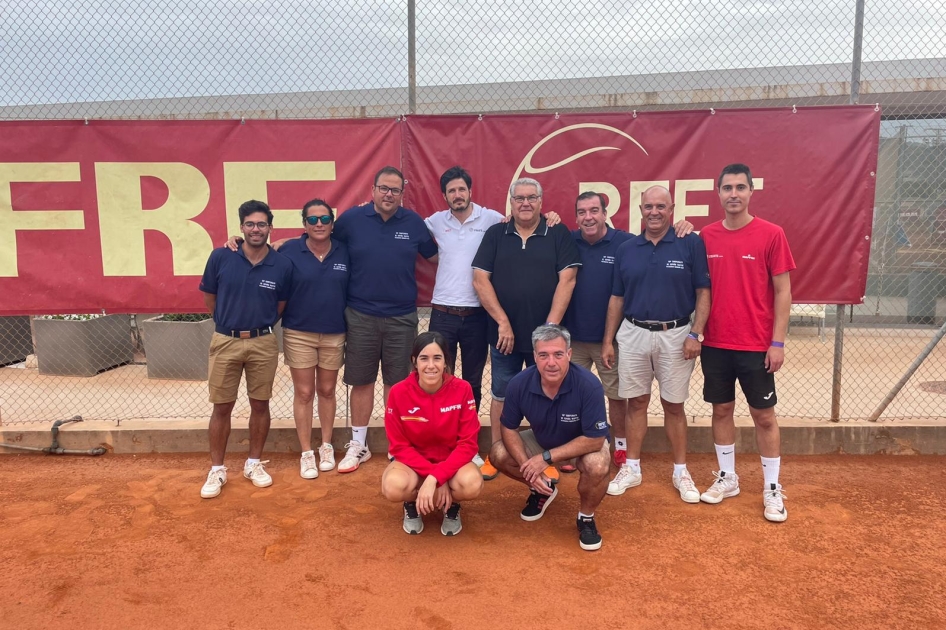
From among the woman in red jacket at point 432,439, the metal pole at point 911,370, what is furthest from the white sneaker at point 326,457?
the metal pole at point 911,370

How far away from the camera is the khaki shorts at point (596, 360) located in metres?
4.25

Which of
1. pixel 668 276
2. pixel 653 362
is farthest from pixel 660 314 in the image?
pixel 653 362

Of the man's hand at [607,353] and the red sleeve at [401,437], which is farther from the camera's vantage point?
the man's hand at [607,353]

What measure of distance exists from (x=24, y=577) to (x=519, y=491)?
8.86ft

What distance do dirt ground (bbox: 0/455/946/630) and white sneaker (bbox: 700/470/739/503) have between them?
0.18ft

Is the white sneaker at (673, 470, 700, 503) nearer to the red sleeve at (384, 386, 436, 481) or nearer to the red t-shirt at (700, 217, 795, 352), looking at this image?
the red t-shirt at (700, 217, 795, 352)

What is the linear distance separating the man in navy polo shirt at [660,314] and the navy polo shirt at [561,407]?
2.07ft

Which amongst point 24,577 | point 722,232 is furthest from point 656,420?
point 24,577

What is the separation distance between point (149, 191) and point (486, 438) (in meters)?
3.18

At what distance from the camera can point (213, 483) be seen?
13.5 feet

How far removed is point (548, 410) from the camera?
3.45 metres

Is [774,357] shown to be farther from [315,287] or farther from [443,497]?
[315,287]

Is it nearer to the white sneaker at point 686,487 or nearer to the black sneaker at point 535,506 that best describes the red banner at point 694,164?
the white sneaker at point 686,487

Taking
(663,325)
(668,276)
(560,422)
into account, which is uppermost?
(668,276)
